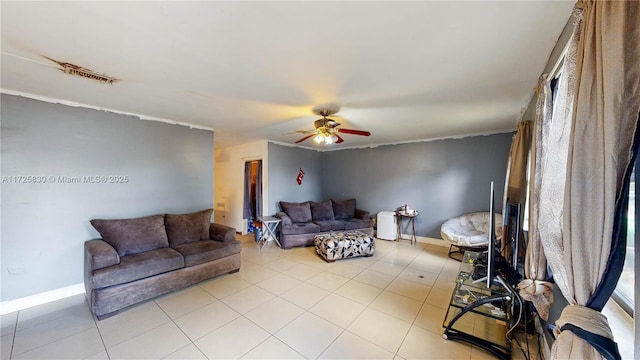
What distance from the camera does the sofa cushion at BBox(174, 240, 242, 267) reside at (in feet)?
9.52

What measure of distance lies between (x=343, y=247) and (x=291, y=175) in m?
2.57

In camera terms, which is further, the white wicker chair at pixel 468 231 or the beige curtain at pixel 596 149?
the white wicker chair at pixel 468 231

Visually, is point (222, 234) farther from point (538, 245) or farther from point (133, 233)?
point (538, 245)

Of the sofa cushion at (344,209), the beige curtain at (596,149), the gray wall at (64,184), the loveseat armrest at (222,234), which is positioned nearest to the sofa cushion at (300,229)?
the sofa cushion at (344,209)

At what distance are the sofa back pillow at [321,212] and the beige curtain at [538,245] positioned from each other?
4174mm

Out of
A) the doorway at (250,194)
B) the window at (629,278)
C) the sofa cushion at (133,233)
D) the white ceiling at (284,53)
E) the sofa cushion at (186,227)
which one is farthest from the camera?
the doorway at (250,194)

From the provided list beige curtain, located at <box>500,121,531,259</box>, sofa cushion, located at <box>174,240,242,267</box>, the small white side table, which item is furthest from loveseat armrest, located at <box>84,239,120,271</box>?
beige curtain, located at <box>500,121,531,259</box>

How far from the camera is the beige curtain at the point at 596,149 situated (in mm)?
730

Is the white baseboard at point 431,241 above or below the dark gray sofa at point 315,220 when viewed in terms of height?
below

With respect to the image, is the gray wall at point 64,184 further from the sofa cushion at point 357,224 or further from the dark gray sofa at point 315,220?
the sofa cushion at point 357,224

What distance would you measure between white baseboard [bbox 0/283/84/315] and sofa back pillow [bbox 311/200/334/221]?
3973mm

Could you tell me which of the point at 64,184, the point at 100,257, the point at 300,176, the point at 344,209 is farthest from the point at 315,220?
the point at 64,184

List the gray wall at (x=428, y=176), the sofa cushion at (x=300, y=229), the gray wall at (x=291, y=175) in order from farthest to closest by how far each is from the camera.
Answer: the gray wall at (x=291, y=175), the sofa cushion at (x=300, y=229), the gray wall at (x=428, y=176)

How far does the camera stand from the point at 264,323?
86.7 inches
